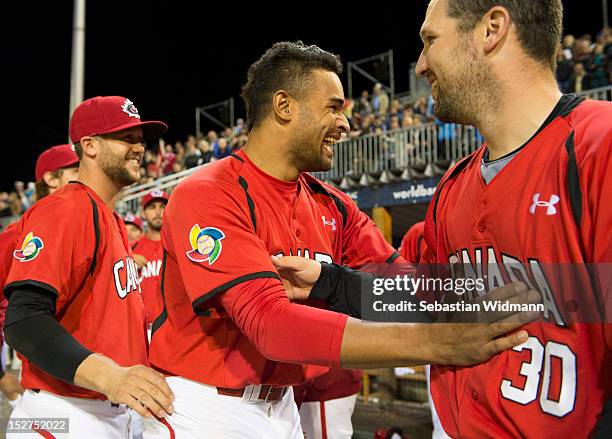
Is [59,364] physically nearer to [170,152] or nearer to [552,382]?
[552,382]

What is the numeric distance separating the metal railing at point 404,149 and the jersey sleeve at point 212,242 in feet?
25.1

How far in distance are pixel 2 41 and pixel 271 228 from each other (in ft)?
85.7

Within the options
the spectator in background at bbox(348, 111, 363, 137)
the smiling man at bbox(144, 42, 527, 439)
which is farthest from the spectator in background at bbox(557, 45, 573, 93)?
the smiling man at bbox(144, 42, 527, 439)

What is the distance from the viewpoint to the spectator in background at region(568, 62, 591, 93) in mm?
9305

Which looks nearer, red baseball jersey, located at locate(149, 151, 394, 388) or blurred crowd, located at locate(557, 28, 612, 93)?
red baseball jersey, located at locate(149, 151, 394, 388)

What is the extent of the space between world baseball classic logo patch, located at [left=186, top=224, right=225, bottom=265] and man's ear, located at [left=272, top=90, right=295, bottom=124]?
644 mm

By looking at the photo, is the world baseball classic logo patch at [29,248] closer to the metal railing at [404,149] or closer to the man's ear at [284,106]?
the man's ear at [284,106]

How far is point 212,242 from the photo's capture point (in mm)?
1899

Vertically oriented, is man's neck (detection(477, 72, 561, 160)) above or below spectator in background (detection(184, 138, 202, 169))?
below

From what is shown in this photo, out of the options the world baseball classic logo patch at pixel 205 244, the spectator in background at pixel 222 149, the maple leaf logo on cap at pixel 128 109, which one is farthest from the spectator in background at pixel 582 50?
the world baseball classic logo patch at pixel 205 244

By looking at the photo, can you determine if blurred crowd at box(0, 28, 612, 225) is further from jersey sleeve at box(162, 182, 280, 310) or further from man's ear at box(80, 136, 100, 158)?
jersey sleeve at box(162, 182, 280, 310)

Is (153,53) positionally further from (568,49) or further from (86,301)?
(86,301)

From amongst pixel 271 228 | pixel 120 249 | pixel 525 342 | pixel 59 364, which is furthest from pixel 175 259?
pixel 525 342

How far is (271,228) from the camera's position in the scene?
2.19 meters
